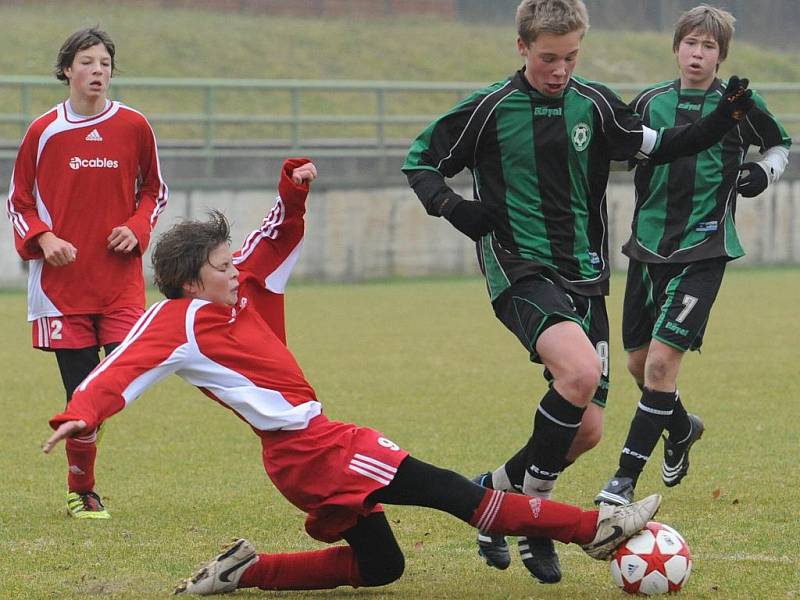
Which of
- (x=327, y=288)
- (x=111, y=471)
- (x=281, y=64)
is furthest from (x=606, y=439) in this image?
(x=281, y=64)

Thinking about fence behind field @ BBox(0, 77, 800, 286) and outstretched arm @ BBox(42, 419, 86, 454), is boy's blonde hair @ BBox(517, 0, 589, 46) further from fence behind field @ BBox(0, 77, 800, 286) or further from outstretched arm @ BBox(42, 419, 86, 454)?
fence behind field @ BBox(0, 77, 800, 286)

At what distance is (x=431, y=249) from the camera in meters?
21.2

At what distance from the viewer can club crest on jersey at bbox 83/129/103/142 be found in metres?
6.61

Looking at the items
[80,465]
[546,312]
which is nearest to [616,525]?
[546,312]

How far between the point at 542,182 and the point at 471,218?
0.41 m

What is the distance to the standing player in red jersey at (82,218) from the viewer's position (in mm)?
6539

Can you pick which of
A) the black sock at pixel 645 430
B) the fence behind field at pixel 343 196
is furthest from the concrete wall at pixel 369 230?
the black sock at pixel 645 430

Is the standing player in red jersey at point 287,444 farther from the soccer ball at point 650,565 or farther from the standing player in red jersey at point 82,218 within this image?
the standing player in red jersey at point 82,218

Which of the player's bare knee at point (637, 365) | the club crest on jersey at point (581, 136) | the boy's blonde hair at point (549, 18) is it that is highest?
the boy's blonde hair at point (549, 18)

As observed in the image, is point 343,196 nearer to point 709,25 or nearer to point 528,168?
point 709,25

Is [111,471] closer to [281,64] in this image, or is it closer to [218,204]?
[218,204]

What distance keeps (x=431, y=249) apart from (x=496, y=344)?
307 inches

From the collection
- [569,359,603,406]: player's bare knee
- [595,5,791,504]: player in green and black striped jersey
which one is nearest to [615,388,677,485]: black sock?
[595,5,791,504]: player in green and black striped jersey

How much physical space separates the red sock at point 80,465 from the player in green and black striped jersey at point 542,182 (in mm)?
1910
